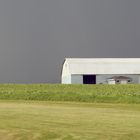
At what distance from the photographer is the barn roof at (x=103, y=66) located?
8581 cm

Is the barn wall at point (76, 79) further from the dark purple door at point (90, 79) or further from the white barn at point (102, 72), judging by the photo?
the dark purple door at point (90, 79)

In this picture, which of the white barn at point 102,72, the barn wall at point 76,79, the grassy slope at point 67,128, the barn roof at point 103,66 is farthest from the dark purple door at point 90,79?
the grassy slope at point 67,128

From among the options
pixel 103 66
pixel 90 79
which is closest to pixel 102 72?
pixel 103 66

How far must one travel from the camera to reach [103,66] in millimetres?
87750

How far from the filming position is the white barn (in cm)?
8481

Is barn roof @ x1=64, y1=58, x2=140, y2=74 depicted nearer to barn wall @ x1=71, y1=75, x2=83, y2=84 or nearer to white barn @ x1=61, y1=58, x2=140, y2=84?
white barn @ x1=61, y1=58, x2=140, y2=84

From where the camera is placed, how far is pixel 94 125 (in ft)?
58.6

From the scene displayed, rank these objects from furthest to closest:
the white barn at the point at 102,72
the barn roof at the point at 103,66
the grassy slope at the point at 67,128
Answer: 1. the barn roof at the point at 103,66
2. the white barn at the point at 102,72
3. the grassy slope at the point at 67,128

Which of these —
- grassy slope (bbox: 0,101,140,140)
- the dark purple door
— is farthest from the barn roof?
grassy slope (bbox: 0,101,140,140)

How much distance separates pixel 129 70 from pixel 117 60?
6.53 metres

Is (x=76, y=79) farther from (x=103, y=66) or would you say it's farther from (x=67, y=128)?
(x=67, y=128)

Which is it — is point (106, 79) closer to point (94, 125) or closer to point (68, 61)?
point (68, 61)

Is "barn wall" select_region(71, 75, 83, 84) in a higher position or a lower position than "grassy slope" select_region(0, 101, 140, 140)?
higher

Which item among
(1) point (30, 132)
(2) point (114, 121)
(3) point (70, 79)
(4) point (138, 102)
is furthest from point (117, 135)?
(3) point (70, 79)
